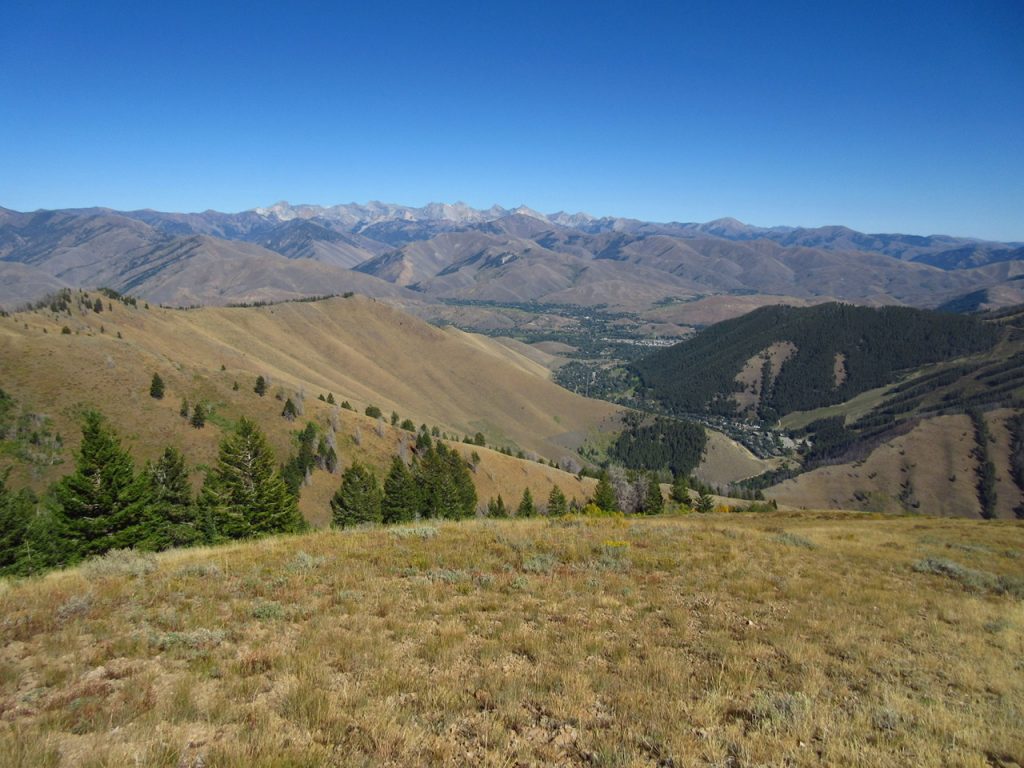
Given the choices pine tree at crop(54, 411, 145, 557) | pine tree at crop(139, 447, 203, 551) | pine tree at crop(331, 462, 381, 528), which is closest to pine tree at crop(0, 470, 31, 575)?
pine tree at crop(54, 411, 145, 557)

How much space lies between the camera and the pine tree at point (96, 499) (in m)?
31.8

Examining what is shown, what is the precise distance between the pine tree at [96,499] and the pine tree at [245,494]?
349 inches

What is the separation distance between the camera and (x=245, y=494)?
4350cm

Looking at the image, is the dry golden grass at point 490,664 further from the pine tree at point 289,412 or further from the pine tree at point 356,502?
the pine tree at point 289,412

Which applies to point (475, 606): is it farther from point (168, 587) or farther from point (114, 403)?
point (114, 403)

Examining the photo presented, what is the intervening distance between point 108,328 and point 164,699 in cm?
15722

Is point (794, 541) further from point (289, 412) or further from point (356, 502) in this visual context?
point (289, 412)

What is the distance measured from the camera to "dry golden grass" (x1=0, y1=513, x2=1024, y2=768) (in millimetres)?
6871

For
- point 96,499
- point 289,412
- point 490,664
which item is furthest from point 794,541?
point 289,412

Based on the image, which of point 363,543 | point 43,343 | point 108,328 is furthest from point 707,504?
point 108,328

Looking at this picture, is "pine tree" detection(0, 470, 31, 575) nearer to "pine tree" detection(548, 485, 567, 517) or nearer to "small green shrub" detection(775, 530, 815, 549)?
"small green shrub" detection(775, 530, 815, 549)

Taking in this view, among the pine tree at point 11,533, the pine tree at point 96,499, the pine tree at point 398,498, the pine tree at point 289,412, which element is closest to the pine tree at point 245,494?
the pine tree at point 96,499

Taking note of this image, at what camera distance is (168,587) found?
1273 cm

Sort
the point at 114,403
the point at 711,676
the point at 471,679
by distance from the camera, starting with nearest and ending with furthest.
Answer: the point at 471,679 → the point at 711,676 → the point at 114,403
